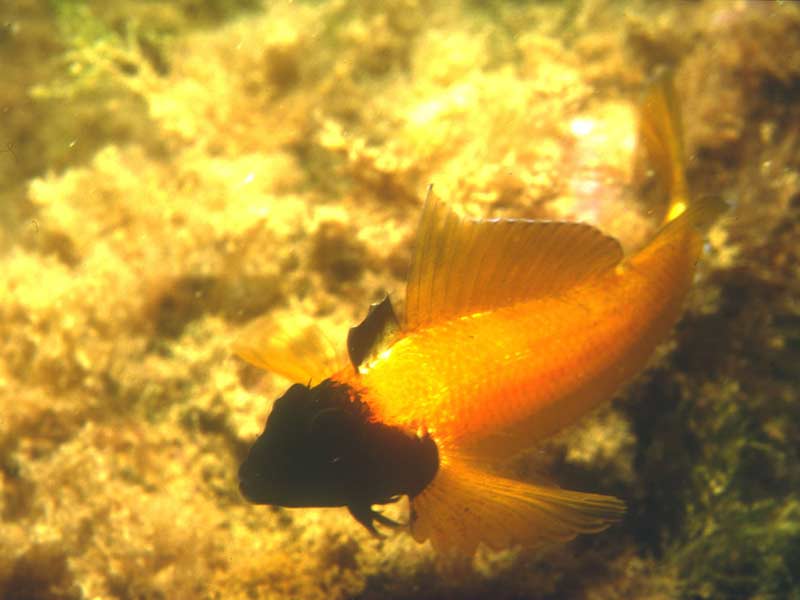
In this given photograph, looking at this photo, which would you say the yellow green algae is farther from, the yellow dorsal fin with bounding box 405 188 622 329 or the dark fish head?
the yellow dorsal fin with bounding box 405 188 622 329

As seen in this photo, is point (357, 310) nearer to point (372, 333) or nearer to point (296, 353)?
point (296, 353)

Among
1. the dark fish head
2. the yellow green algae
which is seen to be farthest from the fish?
the yellow green algae

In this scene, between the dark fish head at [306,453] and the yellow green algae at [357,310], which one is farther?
the yellow green algae at [357,310]

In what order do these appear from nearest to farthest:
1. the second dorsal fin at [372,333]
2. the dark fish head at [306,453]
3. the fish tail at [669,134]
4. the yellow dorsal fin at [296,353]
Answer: the dark fish head at [306,453], the second dorsal fin at [372,333], the yellow dorsal fin at [296,353], the fish tail at [669,134]

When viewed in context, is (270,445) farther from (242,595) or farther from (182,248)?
(182,248)

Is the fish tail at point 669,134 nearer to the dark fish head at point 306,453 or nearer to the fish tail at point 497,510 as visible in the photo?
the fish tail at point 497,510

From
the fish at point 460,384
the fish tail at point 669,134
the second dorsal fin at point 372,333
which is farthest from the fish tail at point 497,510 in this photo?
the fish tail at point 669,134

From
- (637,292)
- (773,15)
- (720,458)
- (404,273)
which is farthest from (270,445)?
(773,15)
